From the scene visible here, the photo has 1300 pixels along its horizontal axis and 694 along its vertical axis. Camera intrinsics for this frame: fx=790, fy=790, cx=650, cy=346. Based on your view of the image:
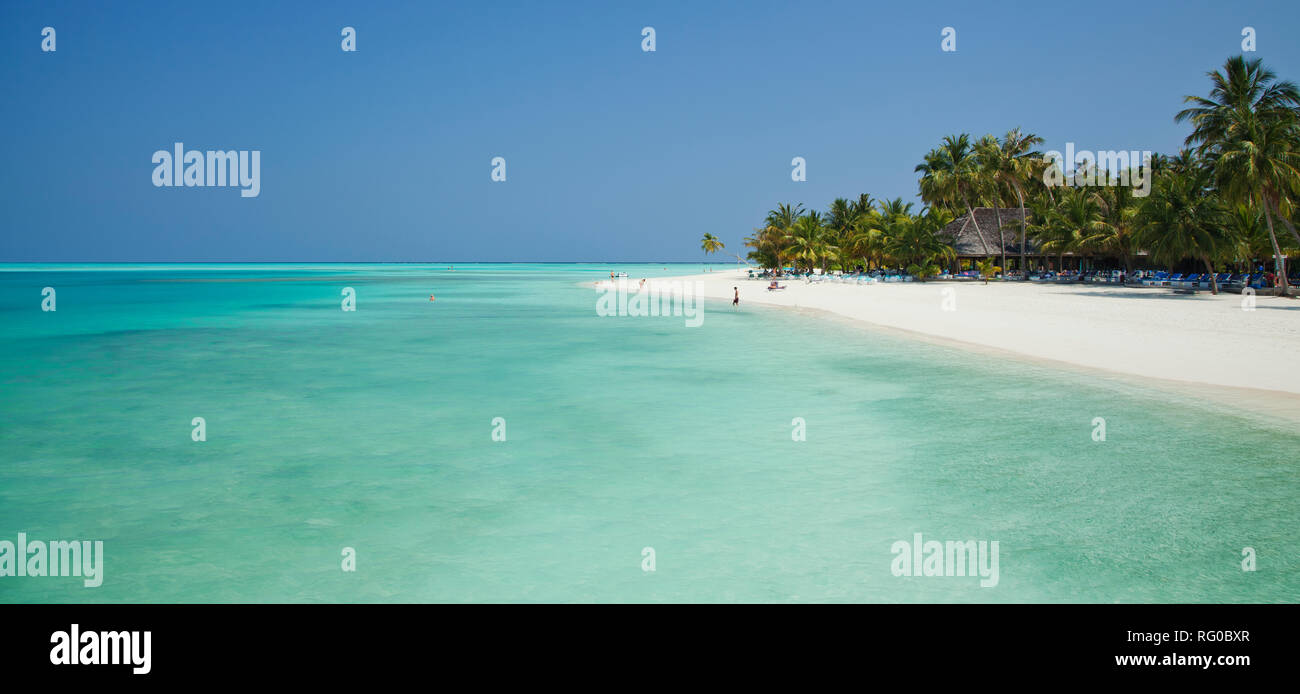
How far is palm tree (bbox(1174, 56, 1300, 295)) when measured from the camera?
111 feet

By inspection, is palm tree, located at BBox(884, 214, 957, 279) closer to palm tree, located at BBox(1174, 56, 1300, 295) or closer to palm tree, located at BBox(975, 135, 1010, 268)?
palm tree, located at BBox(975, 135, 1010, 268)

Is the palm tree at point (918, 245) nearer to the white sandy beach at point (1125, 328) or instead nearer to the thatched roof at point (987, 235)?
the thatched roof at point (987, 235)

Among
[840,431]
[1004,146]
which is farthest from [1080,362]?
[1004,146]

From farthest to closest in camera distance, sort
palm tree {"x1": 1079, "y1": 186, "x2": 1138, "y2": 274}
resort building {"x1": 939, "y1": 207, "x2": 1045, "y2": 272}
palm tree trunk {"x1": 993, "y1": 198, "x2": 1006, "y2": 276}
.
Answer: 1. resort building {"x1": 939, "y1": 207, "x2": 1045, "y2": 272}
2. palm tree trunk {"x1": 993, "y1": 198, "x2": 1006, "y2": 276}
3. palm tree {"x1": 1079, "y1": 186, "x2": 1138, "y2": 274}

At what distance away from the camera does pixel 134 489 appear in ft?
29.7

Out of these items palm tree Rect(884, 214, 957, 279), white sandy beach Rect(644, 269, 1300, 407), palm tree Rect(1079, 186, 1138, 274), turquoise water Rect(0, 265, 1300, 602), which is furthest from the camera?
palm tree Rect(884, 214, 957, 279)

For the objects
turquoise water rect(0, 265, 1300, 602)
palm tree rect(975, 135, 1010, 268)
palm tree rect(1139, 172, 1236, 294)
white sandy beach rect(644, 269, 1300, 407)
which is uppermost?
palm tree rect(975, 135, 1010, 268)

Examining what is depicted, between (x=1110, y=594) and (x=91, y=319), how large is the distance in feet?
148

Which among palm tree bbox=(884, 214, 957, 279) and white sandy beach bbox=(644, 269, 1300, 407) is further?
palm tree bbox=(884, 214, 957, 279)

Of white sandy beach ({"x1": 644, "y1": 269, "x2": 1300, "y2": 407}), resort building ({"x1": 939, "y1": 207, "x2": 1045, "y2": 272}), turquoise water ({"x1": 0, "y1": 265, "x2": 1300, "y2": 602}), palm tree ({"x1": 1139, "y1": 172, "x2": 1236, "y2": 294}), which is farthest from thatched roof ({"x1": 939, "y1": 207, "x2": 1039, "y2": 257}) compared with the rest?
turquoise water ({"x1": 0, "y1": 265, "x2": 1300, "y2": 602})

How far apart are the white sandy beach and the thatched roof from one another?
2132 cm

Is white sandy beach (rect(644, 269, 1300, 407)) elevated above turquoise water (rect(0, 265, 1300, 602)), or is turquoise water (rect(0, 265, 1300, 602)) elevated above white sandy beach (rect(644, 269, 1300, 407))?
white sandy beach (rect(644, 269, 1300, 407))

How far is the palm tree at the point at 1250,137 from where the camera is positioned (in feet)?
111

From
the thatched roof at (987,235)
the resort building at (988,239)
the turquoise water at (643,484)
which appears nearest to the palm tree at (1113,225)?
the resort building at (988,239)
